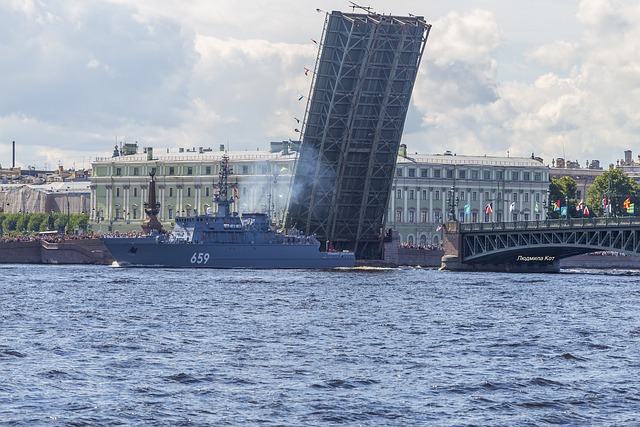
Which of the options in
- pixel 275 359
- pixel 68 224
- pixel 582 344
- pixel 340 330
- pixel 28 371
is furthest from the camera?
pixel 68 224

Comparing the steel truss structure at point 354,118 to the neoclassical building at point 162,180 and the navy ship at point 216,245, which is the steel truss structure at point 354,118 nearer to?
the navy ship at point 216,245

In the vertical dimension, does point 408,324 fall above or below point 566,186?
below

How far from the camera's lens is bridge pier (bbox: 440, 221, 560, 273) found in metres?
77.5

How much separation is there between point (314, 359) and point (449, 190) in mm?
79714

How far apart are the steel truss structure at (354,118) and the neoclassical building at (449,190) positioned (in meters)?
33.6

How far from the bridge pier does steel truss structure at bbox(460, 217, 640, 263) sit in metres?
0.19

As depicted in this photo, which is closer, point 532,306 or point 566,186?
point 532,306

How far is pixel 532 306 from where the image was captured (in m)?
45.3

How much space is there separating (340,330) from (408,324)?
273 cm

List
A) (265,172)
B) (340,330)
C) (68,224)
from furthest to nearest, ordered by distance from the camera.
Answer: (68,224) → (265,172) → (340,330)

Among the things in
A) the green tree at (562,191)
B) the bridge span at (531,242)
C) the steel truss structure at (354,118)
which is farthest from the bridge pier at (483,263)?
the green tree at (562,191)

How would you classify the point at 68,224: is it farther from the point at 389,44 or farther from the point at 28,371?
the point at 28,371

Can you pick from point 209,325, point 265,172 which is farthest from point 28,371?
point 265,172

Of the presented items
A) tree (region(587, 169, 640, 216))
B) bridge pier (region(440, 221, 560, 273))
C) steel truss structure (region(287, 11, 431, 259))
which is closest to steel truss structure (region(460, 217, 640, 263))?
bridge pier (region(440, 221, 560, 273))
